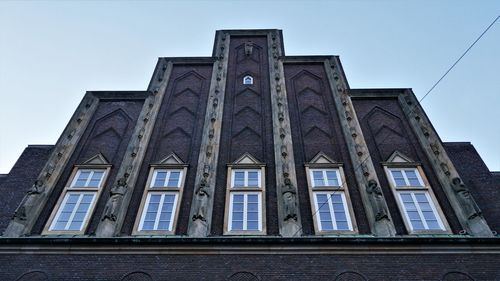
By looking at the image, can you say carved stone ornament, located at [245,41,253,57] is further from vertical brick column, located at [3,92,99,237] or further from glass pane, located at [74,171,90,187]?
glass pane, located at [74,171,90,187]

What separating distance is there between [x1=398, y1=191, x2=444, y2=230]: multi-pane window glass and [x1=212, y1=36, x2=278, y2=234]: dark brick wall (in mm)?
3336

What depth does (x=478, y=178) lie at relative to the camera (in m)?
11.6

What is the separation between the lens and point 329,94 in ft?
49.4

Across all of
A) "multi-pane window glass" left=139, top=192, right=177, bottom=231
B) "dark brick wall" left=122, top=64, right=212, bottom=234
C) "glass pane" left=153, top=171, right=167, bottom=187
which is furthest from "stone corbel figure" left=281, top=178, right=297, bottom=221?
"glass pane" left=153, top=171, right=167, bottom=187

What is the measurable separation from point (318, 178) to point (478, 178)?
181 inches

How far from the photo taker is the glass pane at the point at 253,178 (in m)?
11.1

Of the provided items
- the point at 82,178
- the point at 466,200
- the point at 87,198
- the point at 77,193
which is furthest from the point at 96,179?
the point at 466,200

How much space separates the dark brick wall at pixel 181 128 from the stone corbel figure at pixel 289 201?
2.44m

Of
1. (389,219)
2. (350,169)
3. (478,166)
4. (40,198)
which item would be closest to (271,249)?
(389,219)

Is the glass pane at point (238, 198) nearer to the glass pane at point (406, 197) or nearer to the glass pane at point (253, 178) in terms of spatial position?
the glass pane at point (253, 178)

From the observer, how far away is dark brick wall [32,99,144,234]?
1055 cm

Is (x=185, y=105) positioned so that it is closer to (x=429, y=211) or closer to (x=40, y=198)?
(x=40, y=198)

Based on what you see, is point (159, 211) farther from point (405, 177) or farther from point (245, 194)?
point (405, 177)

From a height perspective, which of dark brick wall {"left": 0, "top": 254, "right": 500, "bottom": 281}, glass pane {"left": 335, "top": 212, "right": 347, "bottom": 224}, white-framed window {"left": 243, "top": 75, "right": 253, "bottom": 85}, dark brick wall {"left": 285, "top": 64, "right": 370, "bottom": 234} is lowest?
dark brick wall {"left": 0, "top": 254, "right": 500, "bottom": 281}
